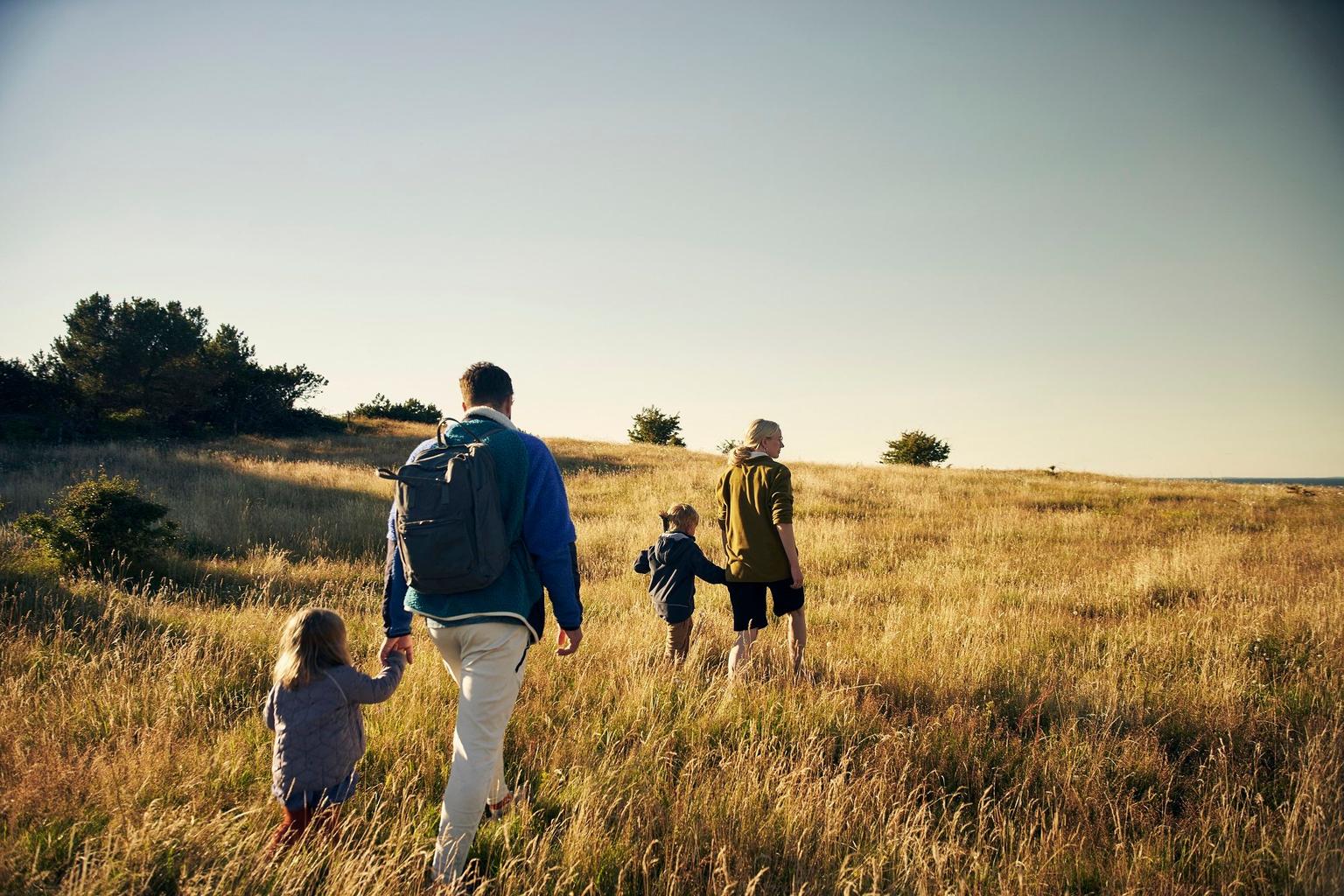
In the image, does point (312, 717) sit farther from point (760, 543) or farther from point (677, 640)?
point (760, 543)

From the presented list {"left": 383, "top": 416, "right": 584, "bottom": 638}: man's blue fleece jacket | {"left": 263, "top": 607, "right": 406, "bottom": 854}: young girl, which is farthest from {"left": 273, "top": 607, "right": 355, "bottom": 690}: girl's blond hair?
{"left": 383, "top": 416, "right": 584, "bottom": 638}: man's blue fleece jacket

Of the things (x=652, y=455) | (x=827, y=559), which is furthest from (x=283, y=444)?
(x=827, y=559)

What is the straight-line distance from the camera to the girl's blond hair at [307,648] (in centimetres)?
305

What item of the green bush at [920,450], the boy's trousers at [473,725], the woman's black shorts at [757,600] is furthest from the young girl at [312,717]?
the green bush at [920,450]

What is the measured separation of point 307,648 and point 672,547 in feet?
10.2

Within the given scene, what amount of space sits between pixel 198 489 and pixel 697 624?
44.1ft

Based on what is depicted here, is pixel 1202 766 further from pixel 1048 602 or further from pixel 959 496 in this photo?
pixel 959 496

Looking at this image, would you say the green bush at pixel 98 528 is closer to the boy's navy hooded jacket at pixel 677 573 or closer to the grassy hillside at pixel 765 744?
the grassy hillside at pixel 765 744

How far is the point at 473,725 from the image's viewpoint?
2.95m

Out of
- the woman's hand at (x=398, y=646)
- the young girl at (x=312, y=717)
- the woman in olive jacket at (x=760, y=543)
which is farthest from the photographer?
the woman in olive jacket at (x=760, y=543)

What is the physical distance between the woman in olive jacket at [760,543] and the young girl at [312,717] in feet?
10.0

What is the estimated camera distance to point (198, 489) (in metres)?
15.3

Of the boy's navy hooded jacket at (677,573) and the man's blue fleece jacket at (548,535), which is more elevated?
the man's blue fleece jacket at (548,535)

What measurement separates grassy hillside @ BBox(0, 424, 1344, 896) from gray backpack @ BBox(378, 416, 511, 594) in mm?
1144
